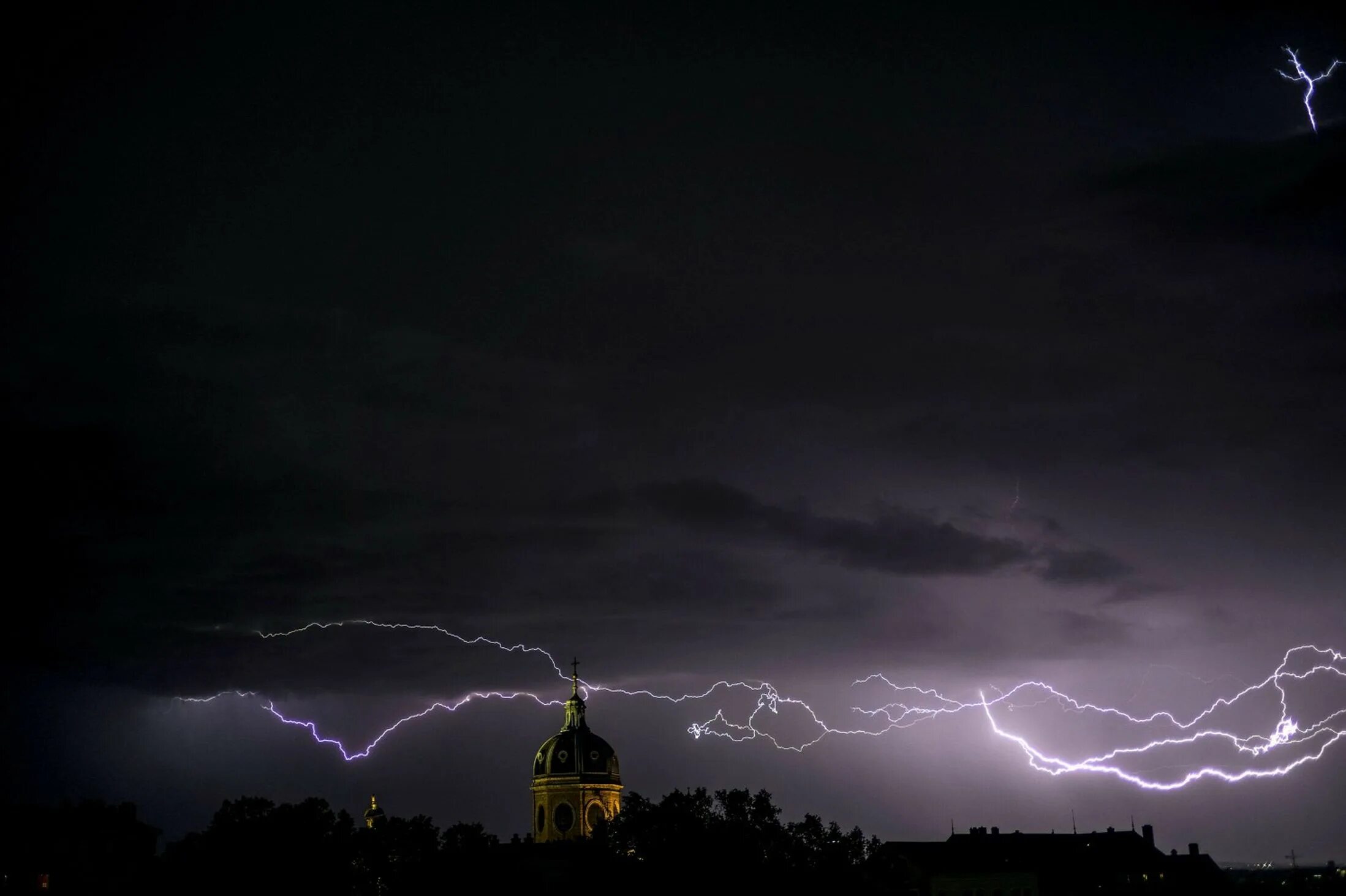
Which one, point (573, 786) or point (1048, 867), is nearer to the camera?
point (1048, 867)

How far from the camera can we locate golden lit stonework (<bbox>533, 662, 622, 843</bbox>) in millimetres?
144250

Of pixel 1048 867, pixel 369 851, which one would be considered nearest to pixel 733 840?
pixel 369 851

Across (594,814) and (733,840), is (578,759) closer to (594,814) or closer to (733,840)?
(594,814)

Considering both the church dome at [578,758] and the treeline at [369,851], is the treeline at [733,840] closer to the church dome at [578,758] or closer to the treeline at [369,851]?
the treeline at [369,851]

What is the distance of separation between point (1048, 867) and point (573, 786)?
47.7m

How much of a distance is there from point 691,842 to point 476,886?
13925 millimetres

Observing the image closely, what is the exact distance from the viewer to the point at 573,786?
5728 inches

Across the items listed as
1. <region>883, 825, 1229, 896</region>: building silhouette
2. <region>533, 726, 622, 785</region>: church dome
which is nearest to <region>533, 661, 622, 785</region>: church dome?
<region>533, 726, 622, 785</region>: church dome

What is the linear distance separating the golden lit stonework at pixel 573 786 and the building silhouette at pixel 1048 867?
3193 centimetres

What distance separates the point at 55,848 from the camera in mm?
100375

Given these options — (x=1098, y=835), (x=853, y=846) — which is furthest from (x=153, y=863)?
(x=1098, y=835)

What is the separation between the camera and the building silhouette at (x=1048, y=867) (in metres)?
120

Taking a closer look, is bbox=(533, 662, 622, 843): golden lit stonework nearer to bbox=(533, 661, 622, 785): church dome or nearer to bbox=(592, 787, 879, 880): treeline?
bbox=(533, 661, 622, 785): church dome

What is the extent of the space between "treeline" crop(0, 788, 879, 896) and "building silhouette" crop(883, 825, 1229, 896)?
20571mm
